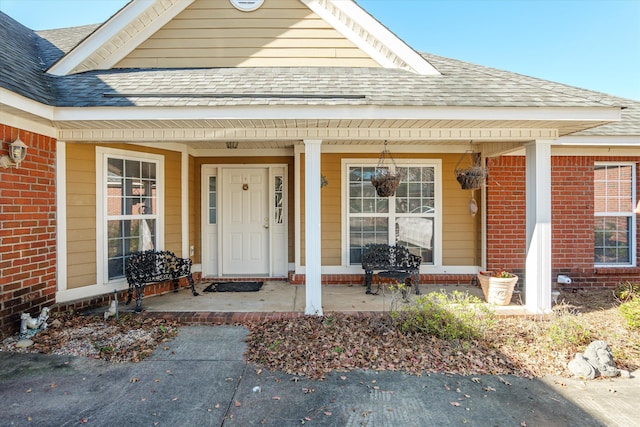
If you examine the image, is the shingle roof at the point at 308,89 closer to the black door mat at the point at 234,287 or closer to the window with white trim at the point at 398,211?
the window with white trim at the point at 398,211

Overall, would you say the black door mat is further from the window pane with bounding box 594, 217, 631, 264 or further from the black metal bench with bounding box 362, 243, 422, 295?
the window pane with bounding box 594, 217, 631, 264

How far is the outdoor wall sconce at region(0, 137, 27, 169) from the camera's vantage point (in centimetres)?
400

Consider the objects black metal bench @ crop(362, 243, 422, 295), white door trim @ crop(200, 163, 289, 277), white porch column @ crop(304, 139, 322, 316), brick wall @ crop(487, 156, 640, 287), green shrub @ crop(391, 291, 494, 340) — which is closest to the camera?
green shrub @ crop(391, 291, 494, 340)

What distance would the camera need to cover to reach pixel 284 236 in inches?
275

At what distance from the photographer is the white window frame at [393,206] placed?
6.60 meters

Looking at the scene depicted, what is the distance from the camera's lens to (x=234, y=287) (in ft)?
20.8

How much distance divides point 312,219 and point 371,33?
3075 mm

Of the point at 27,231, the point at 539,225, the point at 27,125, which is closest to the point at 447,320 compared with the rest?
the point at 539,225

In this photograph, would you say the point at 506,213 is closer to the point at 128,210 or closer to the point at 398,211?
the point at 398,211

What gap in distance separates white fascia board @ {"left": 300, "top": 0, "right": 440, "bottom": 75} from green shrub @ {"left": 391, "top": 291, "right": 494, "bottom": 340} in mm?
3346

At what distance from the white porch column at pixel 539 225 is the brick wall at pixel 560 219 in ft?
4.55

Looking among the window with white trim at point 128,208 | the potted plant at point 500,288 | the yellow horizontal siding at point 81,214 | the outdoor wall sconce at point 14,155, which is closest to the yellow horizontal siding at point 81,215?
the yellow horizontal siding at point 81,214

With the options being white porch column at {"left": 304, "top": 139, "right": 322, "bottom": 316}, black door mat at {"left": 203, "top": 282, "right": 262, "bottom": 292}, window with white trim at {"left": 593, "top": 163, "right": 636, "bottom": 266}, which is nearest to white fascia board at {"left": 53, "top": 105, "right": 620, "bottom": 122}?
white porch column at {"left": 304, "top": 139, "right": 322, "bottom": 316}

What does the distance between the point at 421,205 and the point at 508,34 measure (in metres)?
10.7
